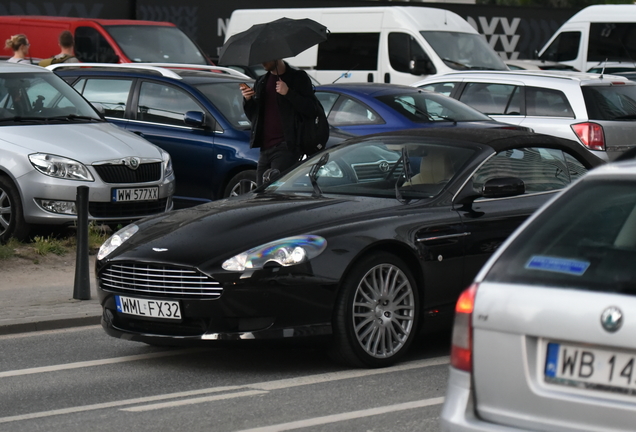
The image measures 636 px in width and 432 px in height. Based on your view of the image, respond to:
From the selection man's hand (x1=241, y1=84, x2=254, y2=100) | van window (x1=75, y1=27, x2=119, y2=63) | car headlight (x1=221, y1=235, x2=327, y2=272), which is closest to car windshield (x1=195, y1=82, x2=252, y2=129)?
man's hand (x1=241, y1=84, x2=254, y2=100)

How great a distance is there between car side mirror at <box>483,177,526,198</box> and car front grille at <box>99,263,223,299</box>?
178 cm

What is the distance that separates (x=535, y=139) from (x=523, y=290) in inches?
178

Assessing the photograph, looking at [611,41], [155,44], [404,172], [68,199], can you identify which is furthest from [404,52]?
[404,172]

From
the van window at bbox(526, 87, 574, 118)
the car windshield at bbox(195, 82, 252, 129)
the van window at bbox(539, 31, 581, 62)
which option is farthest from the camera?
the van window at bbox(539, 31, 581, 62)

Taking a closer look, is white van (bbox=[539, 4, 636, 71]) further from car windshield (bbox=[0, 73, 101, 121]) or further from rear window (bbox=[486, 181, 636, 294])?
rear window (bbox=[486, 181, 636, 294])

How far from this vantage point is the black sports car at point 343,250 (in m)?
6.62

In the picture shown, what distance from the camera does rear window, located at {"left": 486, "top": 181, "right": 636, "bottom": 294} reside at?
3.75m

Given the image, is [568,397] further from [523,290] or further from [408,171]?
[408,171]

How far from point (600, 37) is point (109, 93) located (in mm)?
15961

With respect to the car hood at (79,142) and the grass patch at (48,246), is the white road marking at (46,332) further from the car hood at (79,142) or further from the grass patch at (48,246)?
the car hood at (79,142)

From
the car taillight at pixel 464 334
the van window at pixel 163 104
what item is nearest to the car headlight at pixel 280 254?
→ the car taillight at pixel 464 334

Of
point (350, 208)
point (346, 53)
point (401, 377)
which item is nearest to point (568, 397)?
point (401, 377)

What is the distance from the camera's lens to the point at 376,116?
44.0 ft

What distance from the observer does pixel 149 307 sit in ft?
22.6
